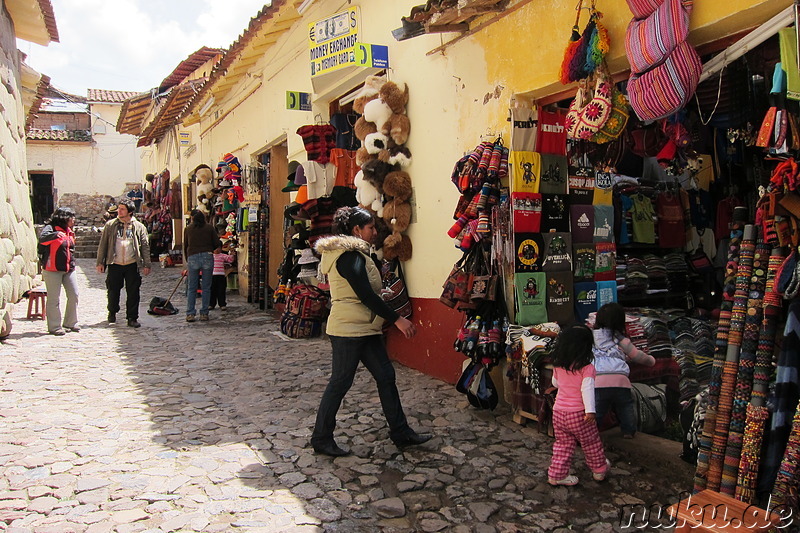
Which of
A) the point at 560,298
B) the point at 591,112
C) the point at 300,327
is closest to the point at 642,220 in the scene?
the point at 560,298

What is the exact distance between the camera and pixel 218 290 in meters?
11.1

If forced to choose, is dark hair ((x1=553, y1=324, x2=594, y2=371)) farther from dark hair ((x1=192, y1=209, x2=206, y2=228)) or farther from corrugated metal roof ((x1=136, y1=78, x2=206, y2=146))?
corrugated metal roof ((x1=136, y1=78, x2=206, y2=146))

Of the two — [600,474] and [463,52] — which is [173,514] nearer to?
[600,474]

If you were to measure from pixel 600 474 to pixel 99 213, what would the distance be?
30.9m

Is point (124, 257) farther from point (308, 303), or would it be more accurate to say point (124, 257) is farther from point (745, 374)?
point (745, 374)

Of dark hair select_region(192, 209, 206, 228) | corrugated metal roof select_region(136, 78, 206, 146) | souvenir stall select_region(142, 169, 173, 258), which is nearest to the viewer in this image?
dark hair select_region(192, 209, 206, 228)

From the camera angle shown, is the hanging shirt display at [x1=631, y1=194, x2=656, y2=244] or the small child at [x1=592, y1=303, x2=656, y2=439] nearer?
the small child at [x1=592, y1=303, x2=656, y2=439]

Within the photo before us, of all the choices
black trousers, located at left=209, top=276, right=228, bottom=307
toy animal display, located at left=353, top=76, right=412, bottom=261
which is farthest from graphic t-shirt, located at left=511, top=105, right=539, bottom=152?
black trousers, located at left=209, top=276, right=228, bottom=307

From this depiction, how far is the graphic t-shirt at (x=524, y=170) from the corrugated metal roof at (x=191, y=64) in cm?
1285

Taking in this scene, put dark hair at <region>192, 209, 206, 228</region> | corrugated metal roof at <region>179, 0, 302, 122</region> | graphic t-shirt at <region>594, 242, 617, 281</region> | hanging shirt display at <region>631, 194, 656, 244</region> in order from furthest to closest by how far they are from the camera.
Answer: dark hair at <region>192, 209, 206, 228</region> → corrugated metal roof at <region>179, 0, 302, 122</region> → hanging shirt display at <region>631, 194, 656, 244</region> → graphic t-shirt at <region>594, 242, 617, 281</region>

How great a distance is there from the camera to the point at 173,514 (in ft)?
11.2

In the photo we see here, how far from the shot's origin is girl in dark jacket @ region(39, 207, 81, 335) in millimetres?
8352

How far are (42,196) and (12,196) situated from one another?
23159 millimetres

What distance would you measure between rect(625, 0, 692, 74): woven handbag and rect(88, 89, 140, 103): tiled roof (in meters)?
33.4
